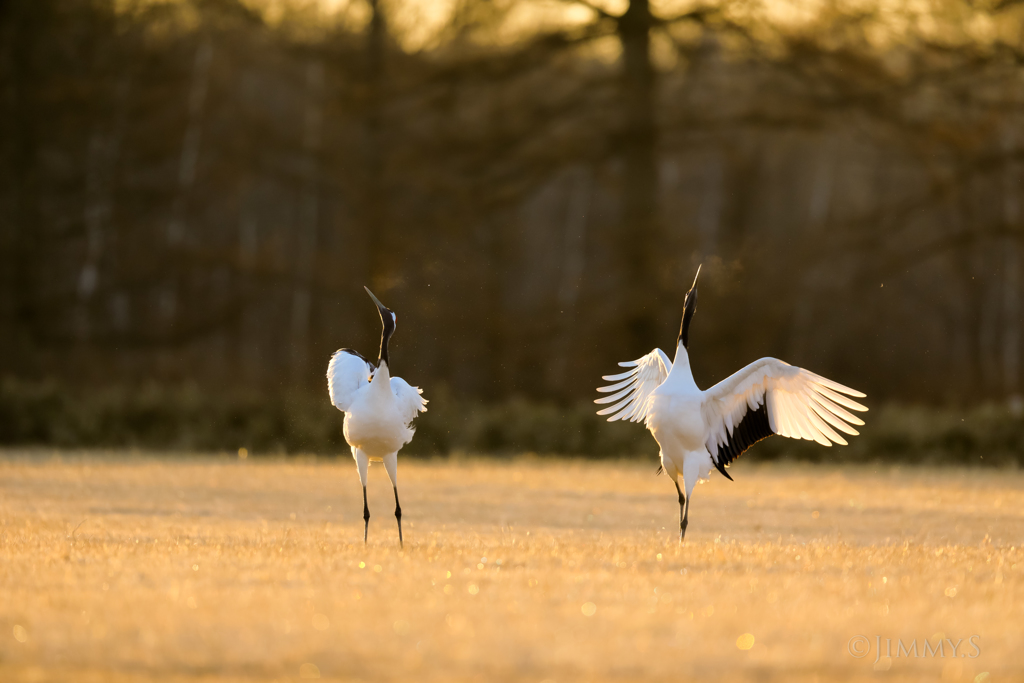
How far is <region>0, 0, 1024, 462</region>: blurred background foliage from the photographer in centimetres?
2053

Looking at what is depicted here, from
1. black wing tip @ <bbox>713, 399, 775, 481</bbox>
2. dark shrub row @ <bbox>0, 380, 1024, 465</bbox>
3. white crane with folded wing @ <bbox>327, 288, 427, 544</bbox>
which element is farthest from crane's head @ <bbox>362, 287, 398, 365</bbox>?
dark shrub row @ <bbox>0, 380, 1024, 465</bbox>

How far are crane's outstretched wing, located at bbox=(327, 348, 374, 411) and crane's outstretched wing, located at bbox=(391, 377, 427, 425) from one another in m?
0.25

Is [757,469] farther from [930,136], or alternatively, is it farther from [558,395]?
[930,136]

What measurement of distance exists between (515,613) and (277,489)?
9057 millimetres

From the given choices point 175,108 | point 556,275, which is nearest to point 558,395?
point 556,275

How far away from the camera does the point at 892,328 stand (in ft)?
89.6

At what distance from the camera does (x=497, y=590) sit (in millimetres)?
6367

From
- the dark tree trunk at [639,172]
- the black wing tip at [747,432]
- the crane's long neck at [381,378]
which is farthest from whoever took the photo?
the dark tree trunk at [639,172]

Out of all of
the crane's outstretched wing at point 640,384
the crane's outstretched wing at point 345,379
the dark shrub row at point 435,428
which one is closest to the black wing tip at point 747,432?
the crane's outstretched wing at point 640,384

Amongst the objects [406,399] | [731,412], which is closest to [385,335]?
[406,399]

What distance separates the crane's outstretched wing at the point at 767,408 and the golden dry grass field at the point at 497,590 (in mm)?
853

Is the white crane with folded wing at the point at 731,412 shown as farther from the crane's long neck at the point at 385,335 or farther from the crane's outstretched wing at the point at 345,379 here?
the crane's outstretched wing at the point at 345,379

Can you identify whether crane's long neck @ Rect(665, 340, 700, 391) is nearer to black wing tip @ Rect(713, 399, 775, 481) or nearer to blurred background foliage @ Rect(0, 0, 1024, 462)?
black wing tip @ Rect(713, 399, 775, 481)

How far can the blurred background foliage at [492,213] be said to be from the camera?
20.5 metres
